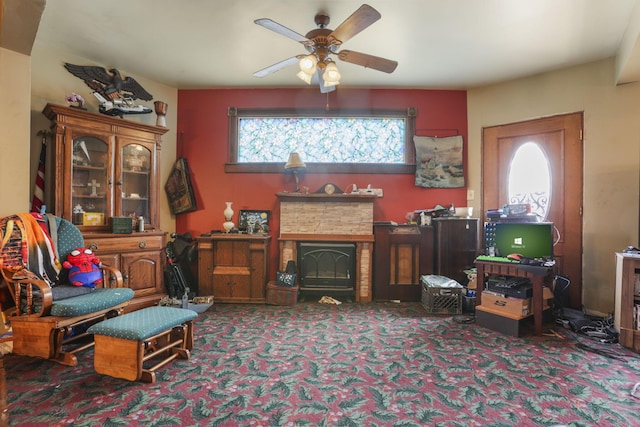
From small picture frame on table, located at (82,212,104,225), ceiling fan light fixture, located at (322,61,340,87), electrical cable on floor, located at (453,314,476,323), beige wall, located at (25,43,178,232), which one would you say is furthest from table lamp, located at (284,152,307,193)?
electrical cable on floor, located at (453,314,476,323)

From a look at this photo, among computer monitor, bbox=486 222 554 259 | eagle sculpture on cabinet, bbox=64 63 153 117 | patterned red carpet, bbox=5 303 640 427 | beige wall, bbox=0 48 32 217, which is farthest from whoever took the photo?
eagle sculpture on cabinet, bbox=64 63 153 117

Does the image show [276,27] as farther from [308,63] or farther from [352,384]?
[352,384]

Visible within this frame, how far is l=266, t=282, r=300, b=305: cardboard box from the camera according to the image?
12.3 feet

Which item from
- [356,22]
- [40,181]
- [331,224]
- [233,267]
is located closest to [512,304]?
[331,224]

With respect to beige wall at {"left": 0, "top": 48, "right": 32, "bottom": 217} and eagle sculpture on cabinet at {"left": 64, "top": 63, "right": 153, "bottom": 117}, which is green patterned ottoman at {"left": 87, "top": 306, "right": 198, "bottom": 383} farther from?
eagle sculpture on cabinet at {"left": 64, "top": 63, "right": 153, "bottom": 117}

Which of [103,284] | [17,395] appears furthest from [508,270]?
[103,284]

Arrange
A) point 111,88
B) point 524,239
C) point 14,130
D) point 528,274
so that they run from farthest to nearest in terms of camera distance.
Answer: point 111,88 < point 524,239 < point 528,274 < point 14,130

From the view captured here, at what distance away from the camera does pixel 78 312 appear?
227 centimetres

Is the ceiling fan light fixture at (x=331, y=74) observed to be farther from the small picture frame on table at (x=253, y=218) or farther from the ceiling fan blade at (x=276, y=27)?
the small picture frame on table at (x=253, y=218)

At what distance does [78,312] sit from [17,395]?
0.54 meters

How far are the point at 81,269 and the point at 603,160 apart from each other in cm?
538

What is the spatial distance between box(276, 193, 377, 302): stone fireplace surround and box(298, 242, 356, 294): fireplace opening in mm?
76

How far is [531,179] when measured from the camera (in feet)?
12.9

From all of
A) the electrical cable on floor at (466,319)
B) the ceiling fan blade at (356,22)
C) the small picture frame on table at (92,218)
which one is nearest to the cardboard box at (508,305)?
the electrical cable on floor at (466,319)
